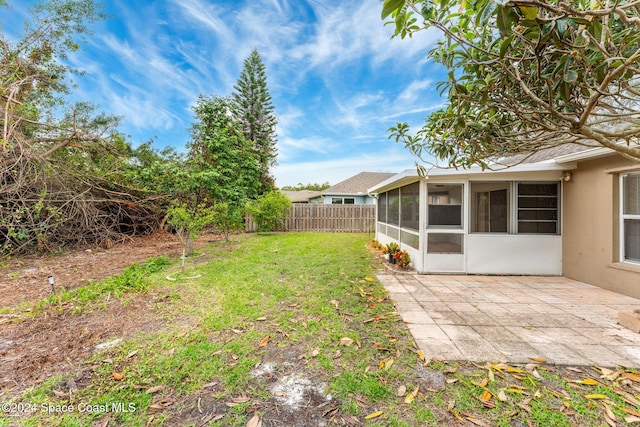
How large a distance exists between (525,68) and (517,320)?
2845 millimetres

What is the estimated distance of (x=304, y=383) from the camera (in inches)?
76.7

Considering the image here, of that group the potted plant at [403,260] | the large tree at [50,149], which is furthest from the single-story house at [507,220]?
the large tree at [50,149]

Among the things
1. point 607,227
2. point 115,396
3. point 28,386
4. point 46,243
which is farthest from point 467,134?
point 46,243

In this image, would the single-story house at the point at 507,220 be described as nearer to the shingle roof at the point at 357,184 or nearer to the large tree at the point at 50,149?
the large tree at the point at 50,149

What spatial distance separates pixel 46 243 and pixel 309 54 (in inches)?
402

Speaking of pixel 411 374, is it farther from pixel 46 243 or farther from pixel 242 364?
pixel 46 243

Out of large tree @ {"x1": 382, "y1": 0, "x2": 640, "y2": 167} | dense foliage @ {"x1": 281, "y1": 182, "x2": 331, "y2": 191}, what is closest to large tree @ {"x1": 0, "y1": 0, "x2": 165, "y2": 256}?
large tree @ {"x1": 382, "y1": 0, "x2": 640, "y2": 167}

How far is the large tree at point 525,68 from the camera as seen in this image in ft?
5.17

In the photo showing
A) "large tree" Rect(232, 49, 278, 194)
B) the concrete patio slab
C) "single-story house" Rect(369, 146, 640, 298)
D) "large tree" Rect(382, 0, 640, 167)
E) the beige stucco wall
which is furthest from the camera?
"large tree" Rect(232, 49, 278, 194)

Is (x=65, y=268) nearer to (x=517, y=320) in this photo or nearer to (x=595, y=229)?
(x=517, y=320)

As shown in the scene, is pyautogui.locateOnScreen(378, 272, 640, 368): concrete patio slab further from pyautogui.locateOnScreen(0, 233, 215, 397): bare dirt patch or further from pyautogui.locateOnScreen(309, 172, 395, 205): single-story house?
pyautogui.locateOnScreen(309, 172, 395, 205): single-story house

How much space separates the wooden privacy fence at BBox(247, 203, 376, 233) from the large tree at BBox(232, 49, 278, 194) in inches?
283

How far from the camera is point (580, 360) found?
2219 millimetres

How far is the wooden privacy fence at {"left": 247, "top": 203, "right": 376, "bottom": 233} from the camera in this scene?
13.7 metres
